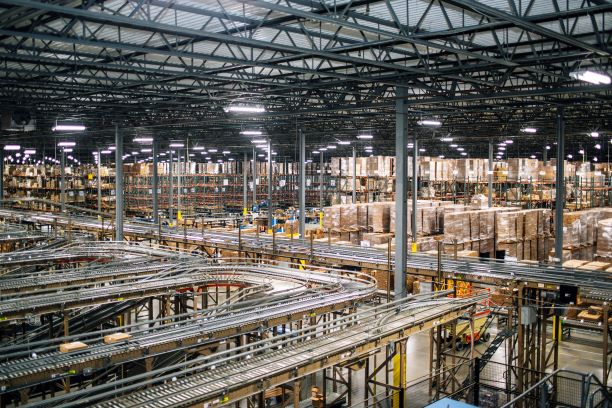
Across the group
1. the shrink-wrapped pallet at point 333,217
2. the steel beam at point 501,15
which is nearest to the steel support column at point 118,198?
the shrink-wrapped pallet at point 333,217

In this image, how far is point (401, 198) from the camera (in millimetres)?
17109

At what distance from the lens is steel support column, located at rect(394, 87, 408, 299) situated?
16922 millimetres

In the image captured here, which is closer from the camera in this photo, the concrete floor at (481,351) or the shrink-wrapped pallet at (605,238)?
the concrete floor at (481,351)

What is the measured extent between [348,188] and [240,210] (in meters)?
17.3

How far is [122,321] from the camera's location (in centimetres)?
1705

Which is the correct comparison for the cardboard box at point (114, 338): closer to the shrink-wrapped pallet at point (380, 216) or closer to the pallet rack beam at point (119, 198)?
the shrink-wrapped pallet at point (380, 216)

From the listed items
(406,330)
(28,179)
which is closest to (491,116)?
(406,330)

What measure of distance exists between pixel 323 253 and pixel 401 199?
405 centimetres

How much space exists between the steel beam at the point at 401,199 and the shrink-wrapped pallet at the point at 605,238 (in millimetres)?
7906

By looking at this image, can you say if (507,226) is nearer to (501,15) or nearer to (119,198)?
(501,15)

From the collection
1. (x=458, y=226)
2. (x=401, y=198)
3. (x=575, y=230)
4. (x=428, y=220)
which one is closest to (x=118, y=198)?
(x=428, y=220)

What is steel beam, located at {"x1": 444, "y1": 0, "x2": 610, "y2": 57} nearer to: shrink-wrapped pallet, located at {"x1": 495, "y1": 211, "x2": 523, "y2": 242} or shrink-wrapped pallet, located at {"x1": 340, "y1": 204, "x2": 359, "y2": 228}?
shrink-wrapped pallet, located at {"x1": 495, "y1": 211, "x2": 523, "y2": 242}

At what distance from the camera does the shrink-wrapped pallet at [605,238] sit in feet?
65.1

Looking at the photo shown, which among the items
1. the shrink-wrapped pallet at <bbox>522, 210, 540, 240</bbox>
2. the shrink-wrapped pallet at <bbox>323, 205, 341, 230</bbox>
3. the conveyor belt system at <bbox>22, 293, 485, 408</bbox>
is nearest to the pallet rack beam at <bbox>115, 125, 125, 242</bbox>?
the shrink-wrapped pallet at <bbox>323, 205, 341, 230</bbox>
